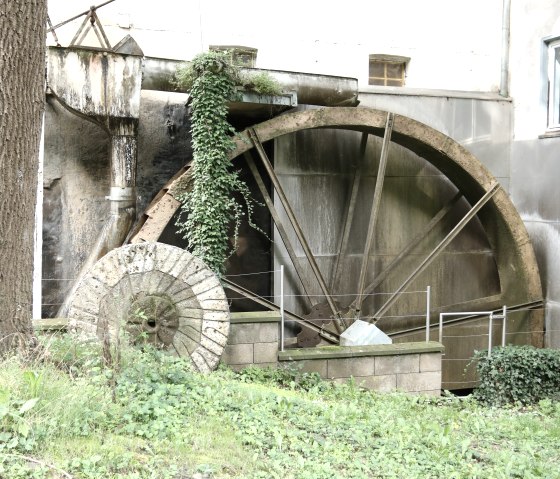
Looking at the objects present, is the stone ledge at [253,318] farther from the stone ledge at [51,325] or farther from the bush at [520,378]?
the bush at [520,378]

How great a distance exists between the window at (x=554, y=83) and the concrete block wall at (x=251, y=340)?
5.31 m

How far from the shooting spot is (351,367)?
27.8ft

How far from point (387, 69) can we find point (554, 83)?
94.9 inches

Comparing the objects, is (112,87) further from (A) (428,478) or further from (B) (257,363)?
(A) (428,478)

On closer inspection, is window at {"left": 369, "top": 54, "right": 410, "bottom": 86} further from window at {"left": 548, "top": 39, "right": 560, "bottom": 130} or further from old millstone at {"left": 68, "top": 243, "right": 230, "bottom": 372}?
old millstone at {"left": 68, "top": 243, "right": 230, "bottom": 372}

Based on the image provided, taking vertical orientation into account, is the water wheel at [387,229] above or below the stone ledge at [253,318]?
above

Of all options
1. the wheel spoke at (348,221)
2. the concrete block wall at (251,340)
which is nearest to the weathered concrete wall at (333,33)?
the wheel spoke at (348,221)

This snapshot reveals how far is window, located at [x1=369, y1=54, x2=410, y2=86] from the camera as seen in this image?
1095 centimetres

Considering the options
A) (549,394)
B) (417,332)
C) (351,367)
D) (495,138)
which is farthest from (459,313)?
Answer: (495,138)

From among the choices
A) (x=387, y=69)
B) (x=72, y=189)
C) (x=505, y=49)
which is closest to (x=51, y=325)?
(x=72, y=189)

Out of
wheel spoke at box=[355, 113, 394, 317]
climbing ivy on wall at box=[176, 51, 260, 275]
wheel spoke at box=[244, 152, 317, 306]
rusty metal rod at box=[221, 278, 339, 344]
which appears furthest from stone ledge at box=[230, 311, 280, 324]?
wheel spoke at box=[355, 113, 394, 317]

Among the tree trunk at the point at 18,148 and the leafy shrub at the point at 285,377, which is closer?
the tree trunk at the point at 18,148

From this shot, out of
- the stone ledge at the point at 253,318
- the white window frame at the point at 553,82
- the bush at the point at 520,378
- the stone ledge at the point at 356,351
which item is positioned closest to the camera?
the stone ledge at the point at 253,318

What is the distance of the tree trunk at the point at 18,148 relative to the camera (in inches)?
197
